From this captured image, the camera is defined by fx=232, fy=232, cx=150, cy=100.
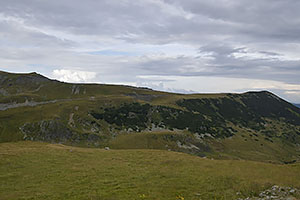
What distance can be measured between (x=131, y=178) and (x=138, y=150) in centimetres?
2055

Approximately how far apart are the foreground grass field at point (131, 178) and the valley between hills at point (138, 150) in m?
0.10

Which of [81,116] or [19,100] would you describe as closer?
[81,116]

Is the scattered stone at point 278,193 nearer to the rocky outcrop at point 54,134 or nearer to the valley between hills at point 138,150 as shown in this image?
the valley between hills at point 138,150

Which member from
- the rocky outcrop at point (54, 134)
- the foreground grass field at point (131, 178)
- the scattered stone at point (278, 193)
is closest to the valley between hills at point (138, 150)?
the foreground grass field at point (131, 178)

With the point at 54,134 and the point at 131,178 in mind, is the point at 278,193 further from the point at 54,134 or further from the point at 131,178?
the point at 54,134

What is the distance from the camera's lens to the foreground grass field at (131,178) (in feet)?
69.9

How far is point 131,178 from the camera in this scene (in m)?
26.8

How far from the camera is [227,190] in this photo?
69.8 ft

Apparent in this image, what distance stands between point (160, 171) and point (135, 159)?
925 cm

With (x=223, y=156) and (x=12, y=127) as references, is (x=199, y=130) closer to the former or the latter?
(x=223, y=156)

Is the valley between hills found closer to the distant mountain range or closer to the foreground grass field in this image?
the foreground grass field

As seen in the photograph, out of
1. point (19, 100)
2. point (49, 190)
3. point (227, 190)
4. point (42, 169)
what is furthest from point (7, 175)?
point (19, 100)

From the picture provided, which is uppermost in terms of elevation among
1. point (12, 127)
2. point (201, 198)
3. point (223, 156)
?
point (201, 198)

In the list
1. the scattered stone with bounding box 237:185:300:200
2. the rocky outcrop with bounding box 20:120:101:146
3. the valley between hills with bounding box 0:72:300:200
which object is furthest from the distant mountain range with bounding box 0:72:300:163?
the scattered stone with bounding box 237:185:300:200
